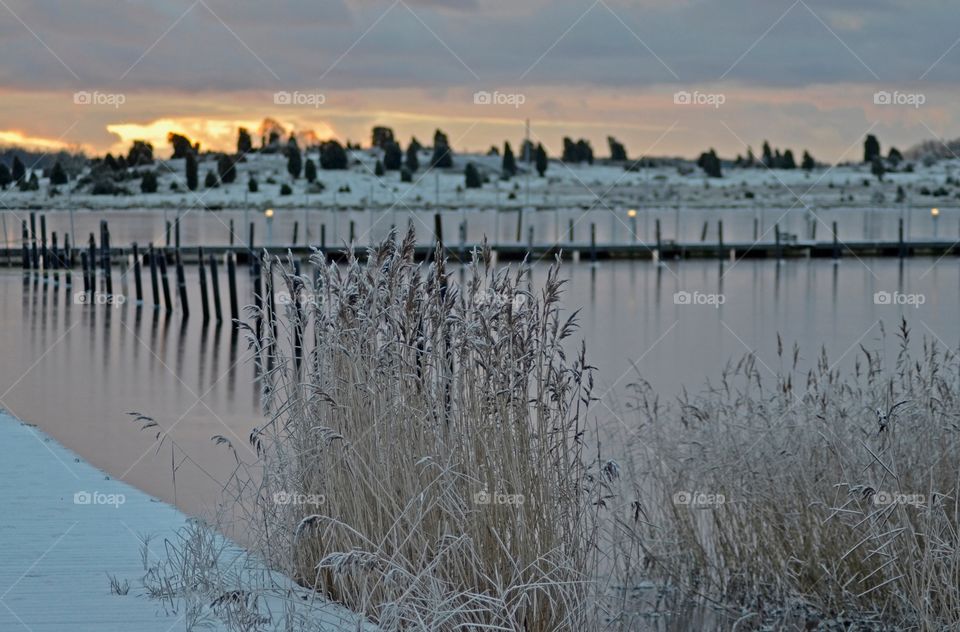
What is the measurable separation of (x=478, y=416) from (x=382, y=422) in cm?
48

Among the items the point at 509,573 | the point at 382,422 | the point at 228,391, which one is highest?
the point at 382,422

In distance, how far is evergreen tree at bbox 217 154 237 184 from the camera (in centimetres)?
11582

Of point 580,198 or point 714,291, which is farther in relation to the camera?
point 580,198

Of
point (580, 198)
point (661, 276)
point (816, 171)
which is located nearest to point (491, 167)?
point (580, 198)

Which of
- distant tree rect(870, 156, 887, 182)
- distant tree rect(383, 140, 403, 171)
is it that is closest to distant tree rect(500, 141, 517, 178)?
distant tree rect(383, 140, 403, 171)

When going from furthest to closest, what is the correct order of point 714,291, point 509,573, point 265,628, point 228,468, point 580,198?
1. point 580,198
2. point 714,291
3. point 228,468
4. point 509,573
5. point 265,628

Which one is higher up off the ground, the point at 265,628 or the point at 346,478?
the point at 346,478

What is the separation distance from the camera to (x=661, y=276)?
165 ft

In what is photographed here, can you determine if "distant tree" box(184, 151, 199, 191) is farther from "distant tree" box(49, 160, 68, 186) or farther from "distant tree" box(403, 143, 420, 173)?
"distant tree" box(403, 143, 420, 173)

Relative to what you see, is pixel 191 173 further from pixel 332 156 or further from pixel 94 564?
pixel 94 564

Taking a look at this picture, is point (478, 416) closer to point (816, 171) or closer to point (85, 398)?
point (85, 398)

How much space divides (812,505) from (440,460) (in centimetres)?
231

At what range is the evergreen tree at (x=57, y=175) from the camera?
91562 mm

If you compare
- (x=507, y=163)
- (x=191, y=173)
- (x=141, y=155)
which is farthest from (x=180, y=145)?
(x=507, y=163)
